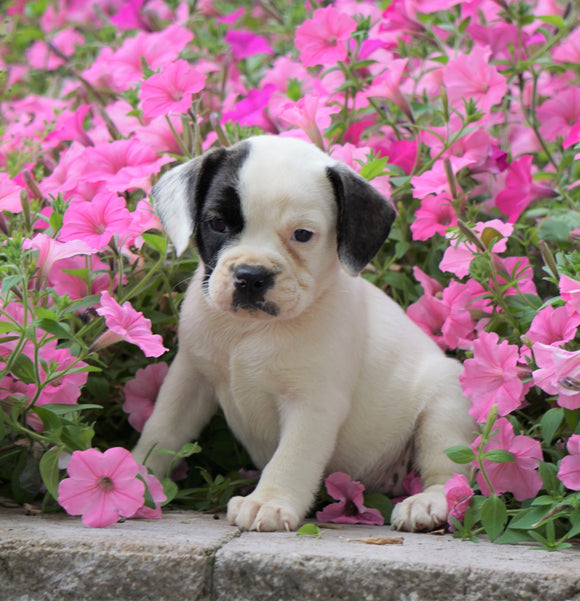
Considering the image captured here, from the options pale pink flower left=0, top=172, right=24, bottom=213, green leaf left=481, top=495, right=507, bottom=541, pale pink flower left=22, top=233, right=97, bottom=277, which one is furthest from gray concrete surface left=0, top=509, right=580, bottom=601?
pale pink flower left=0, top=172, right=24, bottom=213

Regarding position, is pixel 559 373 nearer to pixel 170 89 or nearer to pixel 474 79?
pixel 474 79

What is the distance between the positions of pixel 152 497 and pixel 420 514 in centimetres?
74

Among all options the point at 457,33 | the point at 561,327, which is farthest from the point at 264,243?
the point at 457,33

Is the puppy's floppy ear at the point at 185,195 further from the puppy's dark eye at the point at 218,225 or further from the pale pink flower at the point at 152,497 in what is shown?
the pale pink flower at the point at 152,497

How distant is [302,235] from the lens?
2490 mm

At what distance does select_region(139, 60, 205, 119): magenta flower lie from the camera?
2947mm

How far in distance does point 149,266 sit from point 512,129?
1.94 m

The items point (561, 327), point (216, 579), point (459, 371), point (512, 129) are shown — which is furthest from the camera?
point (512, 129)

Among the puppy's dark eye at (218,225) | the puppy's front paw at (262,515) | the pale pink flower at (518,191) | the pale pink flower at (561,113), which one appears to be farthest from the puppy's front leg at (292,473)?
the pale pink flower at (561,113)

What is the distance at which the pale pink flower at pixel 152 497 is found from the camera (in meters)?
2.41

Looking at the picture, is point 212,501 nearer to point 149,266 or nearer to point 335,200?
point 149,266

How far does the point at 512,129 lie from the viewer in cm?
405

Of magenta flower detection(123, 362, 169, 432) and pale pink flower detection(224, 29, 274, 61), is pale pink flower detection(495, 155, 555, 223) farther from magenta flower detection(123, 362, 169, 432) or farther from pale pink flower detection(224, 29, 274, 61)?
pale pink flower detection(224, 29, 274, 61)

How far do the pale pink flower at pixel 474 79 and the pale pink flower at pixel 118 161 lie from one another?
1063mm
